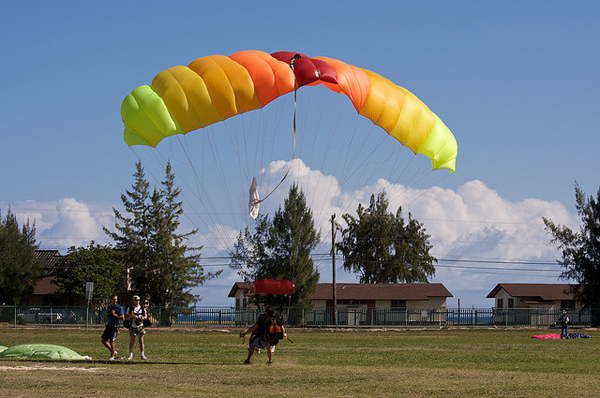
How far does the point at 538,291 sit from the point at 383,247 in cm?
1508

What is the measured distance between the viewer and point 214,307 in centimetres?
4525

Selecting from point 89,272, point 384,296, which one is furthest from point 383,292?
point 89,272

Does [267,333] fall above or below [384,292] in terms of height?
above

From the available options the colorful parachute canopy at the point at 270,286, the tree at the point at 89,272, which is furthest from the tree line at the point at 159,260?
the colorful parachute canopy at the point at 270,286

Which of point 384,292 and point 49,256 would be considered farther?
point 384,292

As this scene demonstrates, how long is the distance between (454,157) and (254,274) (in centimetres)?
3404

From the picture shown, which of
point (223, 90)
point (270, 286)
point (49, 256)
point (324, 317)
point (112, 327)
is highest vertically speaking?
point (223, 90)

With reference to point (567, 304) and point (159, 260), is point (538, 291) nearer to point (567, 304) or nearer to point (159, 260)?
point (567, 304)

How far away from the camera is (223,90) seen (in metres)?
17.9

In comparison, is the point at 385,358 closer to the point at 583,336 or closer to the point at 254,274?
the point at 583,336

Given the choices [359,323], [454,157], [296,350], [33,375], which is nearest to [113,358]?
[33,375]

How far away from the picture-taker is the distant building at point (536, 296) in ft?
212

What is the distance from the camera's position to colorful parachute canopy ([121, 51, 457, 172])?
1791 cm

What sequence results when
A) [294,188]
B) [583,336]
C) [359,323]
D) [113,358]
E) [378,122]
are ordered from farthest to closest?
1. [294,188]
2. [359,323]
3. [583,336]
4. [378,122]
5. [113,358]
